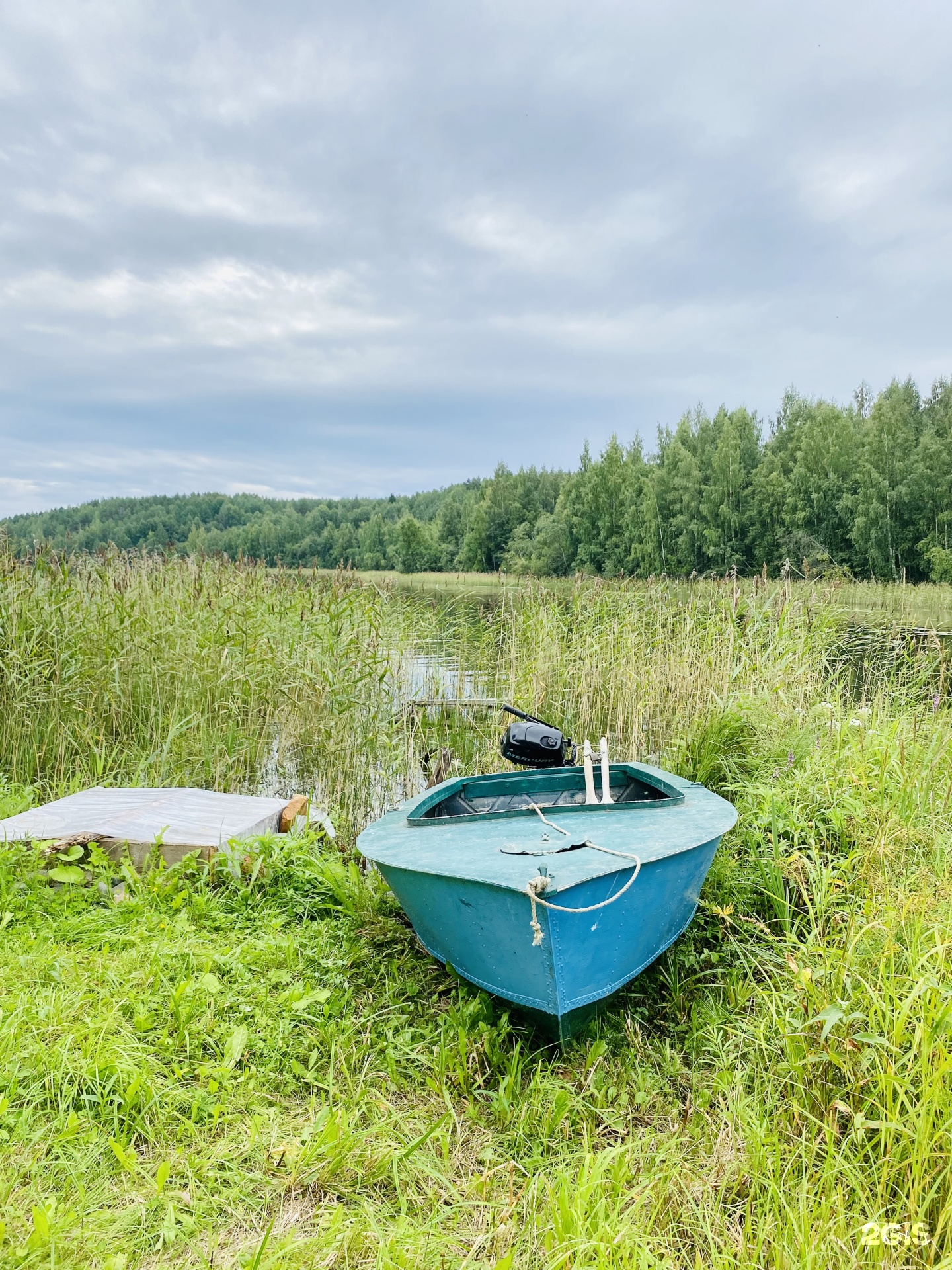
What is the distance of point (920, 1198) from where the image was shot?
1.80m

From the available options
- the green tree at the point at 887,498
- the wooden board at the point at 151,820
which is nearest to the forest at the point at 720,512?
the green tree at the point at 887,498

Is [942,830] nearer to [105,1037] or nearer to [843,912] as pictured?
[843,912]

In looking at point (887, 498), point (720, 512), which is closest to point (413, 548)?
point (720, 512)

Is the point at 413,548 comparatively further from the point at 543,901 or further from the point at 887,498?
the point at 543,901

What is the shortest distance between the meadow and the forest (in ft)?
61.8

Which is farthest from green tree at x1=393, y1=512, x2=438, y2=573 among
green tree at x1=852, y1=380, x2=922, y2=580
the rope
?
the rope

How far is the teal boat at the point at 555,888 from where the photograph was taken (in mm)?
2348

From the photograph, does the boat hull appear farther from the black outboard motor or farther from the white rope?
the black outboard motor

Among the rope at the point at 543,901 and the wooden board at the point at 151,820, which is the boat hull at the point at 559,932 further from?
the wooden board at the point at 151,820

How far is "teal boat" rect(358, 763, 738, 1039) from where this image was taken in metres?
2.35

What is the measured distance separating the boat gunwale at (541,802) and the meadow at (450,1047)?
1.48 feet

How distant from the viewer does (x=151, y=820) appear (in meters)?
3.75

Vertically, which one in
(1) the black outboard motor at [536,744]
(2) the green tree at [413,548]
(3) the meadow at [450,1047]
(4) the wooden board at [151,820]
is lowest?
(3) the meadow at [450,1047]

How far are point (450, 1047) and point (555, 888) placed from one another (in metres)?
0.83
